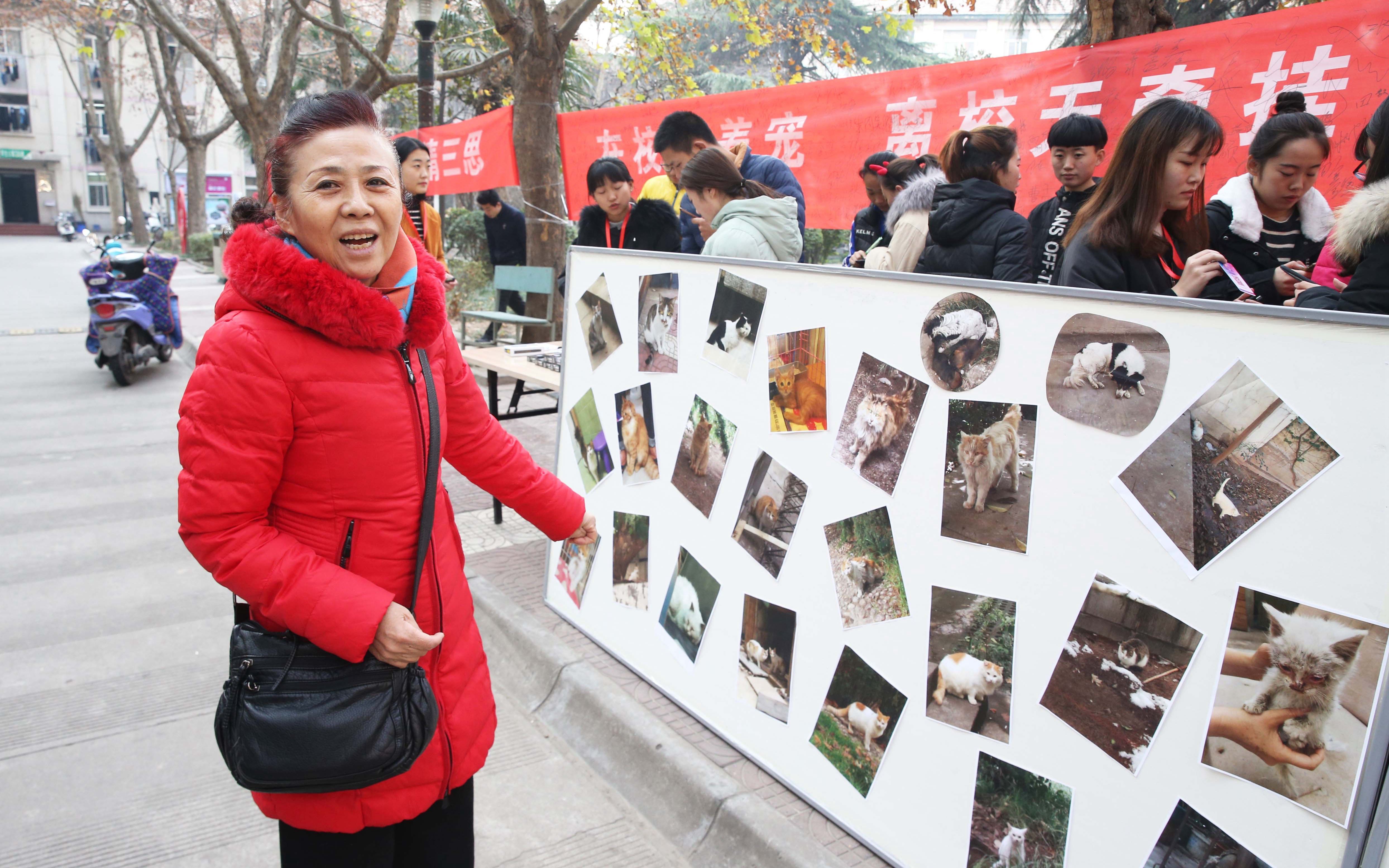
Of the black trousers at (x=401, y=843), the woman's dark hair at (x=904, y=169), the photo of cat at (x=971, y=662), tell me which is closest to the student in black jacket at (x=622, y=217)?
the woman's dark hair at (x=904, y=169)

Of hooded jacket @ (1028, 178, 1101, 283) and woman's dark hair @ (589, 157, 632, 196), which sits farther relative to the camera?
woman's dark hair @ (589, 157, 632, 196)

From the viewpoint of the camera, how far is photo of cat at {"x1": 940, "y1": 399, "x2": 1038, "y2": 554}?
1852 mm

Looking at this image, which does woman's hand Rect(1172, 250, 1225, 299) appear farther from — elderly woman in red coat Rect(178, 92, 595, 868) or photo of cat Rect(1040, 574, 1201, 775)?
elderly woman in red coat Rect(178, 92, 595, 868)

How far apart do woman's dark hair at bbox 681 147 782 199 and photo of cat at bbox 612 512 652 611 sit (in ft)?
4.46

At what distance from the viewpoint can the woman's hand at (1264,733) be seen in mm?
1479

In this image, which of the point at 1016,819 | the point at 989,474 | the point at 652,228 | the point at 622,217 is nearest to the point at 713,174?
the point at 652,228

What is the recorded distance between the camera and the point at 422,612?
1.60 metres

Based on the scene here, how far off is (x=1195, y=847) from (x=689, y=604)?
154 centimetres

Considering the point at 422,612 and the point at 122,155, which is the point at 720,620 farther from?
the point at 122,155

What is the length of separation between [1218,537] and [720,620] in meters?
1.45

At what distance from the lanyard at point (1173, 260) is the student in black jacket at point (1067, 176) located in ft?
2.12

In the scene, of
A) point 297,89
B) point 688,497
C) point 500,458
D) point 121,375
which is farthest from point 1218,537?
point 297,89

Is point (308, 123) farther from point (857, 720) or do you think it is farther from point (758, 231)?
point (758, 231)

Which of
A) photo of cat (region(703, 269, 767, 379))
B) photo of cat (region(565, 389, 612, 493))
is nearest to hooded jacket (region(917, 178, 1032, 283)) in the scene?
photo of cat (region(703, 269, 767, 379))
